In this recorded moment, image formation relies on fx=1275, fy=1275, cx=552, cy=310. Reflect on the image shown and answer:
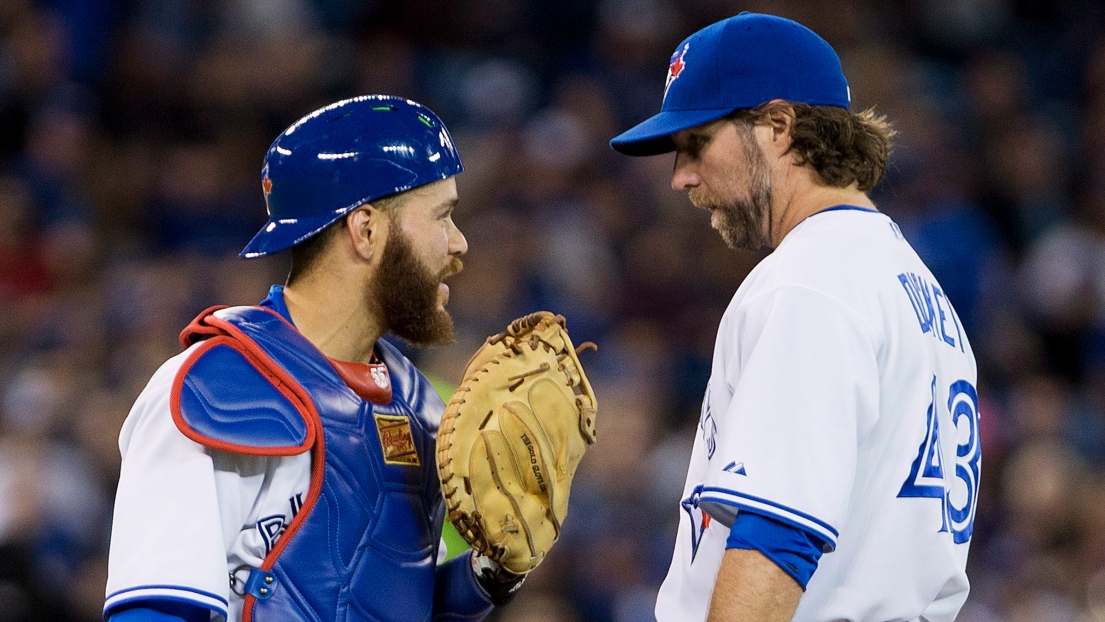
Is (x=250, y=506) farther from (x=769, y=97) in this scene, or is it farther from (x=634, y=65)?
Answer: (x=634, y=65)

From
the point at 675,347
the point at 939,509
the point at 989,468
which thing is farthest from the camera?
the point at 675,347

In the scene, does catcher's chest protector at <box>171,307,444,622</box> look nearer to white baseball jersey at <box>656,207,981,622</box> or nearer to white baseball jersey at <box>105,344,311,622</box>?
white baseball jersey at <box>105,344,311,622</box>

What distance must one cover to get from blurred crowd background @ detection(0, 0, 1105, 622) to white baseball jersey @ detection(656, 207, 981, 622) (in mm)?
3469

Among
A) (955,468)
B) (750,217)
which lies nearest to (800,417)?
(955,468)

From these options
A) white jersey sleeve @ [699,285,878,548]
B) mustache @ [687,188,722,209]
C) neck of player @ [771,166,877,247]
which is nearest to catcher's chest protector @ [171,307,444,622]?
white jersey sleeve @ [699,285,878,548]

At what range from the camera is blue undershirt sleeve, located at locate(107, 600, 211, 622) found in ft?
7.30

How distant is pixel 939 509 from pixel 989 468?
184 inches

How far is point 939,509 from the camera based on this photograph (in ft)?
7.87

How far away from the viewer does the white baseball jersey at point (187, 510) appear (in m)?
2.23

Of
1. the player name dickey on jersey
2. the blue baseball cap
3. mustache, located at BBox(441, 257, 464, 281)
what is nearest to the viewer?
the player name dickey on jersey

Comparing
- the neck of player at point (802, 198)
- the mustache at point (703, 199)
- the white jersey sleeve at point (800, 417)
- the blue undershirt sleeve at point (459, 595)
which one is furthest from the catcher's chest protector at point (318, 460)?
the neck of player at point (802, 198)

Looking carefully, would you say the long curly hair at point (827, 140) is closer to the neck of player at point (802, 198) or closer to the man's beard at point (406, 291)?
the neck of player at point (802, 198)

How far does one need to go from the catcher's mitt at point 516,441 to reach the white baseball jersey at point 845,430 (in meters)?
0.27

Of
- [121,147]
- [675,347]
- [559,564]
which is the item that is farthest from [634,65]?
[559,564]
